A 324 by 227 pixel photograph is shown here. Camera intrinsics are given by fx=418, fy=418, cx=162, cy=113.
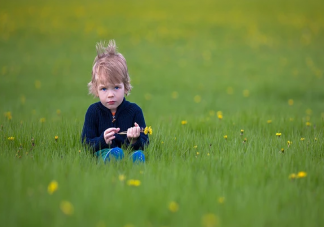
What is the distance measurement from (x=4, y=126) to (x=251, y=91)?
689cm

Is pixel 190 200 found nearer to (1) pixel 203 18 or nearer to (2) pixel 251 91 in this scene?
(2) pixel 251 91

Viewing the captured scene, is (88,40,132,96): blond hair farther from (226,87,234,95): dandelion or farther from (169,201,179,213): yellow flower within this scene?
(226,87,234,95): dandelion

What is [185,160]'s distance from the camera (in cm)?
A: 395

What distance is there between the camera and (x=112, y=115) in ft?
13.9

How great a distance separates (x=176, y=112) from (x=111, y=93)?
4830mm

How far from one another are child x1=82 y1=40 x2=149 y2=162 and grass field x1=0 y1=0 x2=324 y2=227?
0.19 m

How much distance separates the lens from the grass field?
2.79 m

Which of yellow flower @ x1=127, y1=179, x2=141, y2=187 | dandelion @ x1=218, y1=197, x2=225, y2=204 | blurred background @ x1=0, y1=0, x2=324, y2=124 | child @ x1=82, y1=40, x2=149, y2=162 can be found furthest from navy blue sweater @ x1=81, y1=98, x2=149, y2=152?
blurred background @ x1=0, y1=0, x2=324, y2=124

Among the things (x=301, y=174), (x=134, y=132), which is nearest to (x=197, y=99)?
(x=134, y=132)

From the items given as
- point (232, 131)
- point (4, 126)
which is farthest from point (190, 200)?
point (4, 126)

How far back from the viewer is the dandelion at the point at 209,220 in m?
2.47

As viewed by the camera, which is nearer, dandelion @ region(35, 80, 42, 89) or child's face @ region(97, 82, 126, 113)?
child's face @ region(97, 82, 126, 113)

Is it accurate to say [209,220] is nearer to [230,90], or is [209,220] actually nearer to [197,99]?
[197,99]

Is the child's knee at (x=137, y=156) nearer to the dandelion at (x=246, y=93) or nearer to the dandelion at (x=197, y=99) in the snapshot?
the dandelion at (x=197, y=99)
